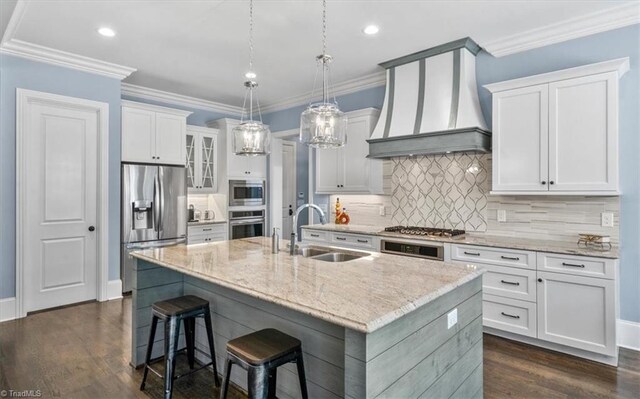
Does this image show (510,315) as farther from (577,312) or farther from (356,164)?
(356,164)

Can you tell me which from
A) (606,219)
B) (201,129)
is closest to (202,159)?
(201,129)

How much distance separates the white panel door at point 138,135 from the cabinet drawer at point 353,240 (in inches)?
106

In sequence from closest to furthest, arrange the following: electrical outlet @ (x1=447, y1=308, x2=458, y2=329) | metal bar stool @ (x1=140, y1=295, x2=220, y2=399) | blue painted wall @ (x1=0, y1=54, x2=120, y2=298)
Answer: electrical outlet @ (x1=447, y1=308, x2=458, y2=329), metal bar stool @ (x1=140, y1=295, x2=220, y2=399), blue painted wall @ (x1=0, y1=54, x2=120, y2=298)

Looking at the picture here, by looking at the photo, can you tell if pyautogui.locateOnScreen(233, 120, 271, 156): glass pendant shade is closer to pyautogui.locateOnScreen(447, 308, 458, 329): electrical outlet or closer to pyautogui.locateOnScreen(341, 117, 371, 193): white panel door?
pyautogui.locateOnScreen(447, 308, 458, 329): electrical outlet

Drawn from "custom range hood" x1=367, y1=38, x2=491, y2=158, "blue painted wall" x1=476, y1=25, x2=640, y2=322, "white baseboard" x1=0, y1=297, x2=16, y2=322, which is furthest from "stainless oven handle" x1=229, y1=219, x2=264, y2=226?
"blue painted wall" x1=476, y1=25, x2=640, y2=322

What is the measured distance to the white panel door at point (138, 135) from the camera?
4617mm

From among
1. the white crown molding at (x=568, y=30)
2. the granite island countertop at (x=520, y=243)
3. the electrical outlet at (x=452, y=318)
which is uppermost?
the white crown molding at (x=568, y=30)

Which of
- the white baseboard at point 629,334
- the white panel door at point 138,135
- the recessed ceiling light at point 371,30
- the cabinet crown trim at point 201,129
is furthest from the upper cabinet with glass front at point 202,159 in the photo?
the white baseboard at point 629,334

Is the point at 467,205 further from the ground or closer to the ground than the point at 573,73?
closer to the ground

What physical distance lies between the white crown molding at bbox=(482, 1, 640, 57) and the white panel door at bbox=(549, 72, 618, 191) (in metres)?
0.59

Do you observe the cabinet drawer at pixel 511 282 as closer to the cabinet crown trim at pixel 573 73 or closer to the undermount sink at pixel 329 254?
the undermount sink at pixel 329 254

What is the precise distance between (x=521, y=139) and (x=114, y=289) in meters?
4.82

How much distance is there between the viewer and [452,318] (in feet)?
6.22

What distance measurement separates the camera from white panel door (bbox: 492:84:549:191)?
3.15 meters
